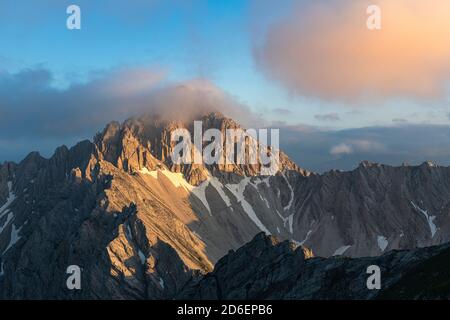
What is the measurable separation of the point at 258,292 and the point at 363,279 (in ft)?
149

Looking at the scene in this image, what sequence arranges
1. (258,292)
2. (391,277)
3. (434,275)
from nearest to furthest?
(434,275)
(391,277)
(258,292)
